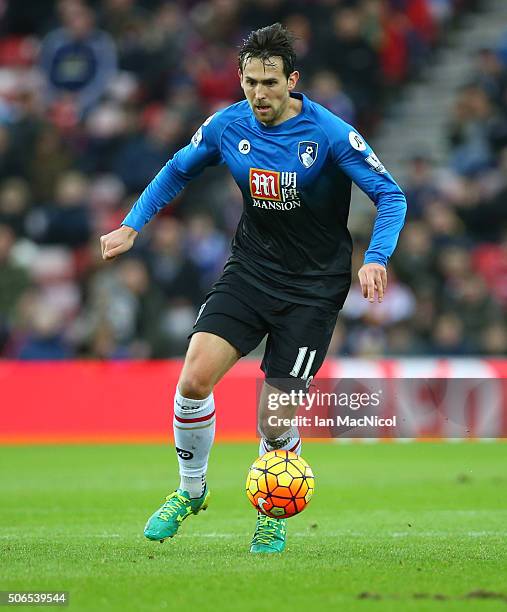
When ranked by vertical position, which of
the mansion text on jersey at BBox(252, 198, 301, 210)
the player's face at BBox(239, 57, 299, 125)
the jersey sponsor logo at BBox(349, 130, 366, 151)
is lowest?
the mansion text on jersey at BBox(252, 198, 301, 210)

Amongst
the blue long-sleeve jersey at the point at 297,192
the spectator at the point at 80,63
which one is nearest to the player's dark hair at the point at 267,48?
the blue long-sleeve jersey at the point at 297,192

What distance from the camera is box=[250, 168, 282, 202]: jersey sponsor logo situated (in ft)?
22.8

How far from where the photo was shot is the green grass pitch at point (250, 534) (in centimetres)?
562

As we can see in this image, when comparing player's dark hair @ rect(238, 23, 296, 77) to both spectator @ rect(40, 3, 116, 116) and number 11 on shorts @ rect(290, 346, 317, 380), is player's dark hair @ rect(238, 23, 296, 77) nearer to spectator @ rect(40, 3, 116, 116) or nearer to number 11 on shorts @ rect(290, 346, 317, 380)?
number 11 on shorts @ rect(290, 346, 317, 380)

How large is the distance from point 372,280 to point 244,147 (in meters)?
1.08

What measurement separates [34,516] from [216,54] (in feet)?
37.8

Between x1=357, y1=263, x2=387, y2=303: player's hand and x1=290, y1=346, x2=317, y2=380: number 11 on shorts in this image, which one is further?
x1=290, y1=346, x2=317, y2=380: number 11 on shorts

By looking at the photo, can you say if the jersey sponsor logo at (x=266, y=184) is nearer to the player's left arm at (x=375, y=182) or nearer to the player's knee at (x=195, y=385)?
the player's left arm at (x=375, y=182)

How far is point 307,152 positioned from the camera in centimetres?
695

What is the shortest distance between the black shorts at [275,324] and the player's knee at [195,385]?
256 mm

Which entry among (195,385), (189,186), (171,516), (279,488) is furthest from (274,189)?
(189,186)

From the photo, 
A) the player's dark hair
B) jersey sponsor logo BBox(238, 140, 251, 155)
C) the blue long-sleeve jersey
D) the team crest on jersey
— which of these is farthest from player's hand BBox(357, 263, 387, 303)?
the player's dark hair

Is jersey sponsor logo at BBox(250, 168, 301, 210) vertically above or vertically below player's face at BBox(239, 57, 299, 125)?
below

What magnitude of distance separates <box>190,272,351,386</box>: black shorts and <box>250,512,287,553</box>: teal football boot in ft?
2.55
